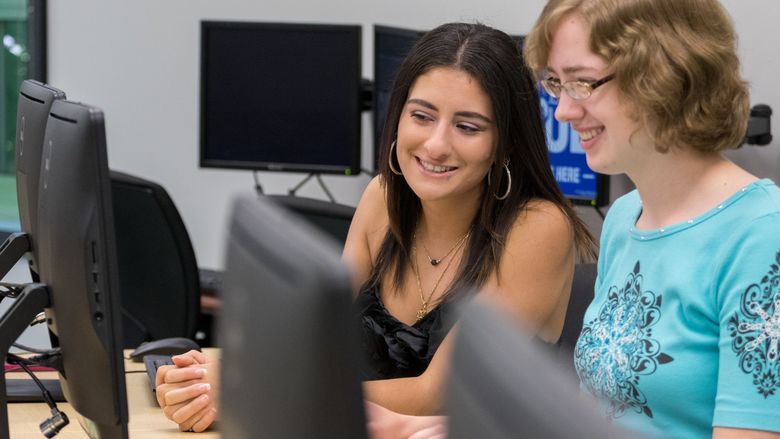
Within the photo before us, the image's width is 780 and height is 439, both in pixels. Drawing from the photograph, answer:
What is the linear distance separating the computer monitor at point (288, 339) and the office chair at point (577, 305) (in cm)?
144

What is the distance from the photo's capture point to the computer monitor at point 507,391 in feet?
1.65

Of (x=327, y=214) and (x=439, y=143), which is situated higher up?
(x=439, y=143)

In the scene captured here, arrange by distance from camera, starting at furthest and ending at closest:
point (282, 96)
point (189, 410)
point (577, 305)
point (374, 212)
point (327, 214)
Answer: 1. point (282, 96)
2. point (327, 214)
3. point (374, 212)
4. point (577, 305)
5. point (189, 410)

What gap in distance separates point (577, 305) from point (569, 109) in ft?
2.44

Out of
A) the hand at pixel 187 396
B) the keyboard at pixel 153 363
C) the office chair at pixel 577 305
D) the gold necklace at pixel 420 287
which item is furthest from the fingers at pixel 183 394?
the office chair at pixel 577 305

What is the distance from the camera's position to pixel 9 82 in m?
5.12

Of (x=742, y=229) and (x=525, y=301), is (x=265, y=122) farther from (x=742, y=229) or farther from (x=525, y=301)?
(x=742, y=229)

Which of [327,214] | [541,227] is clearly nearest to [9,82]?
[327,214]

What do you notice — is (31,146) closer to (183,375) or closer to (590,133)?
(183,375)

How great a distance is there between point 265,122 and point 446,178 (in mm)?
1804

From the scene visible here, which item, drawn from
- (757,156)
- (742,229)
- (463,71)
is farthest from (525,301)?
(757,156)

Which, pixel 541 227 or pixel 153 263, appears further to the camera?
pixel 153 263

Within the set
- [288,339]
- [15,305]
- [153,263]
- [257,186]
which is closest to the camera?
[288,339]

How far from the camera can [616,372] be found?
1.47m
